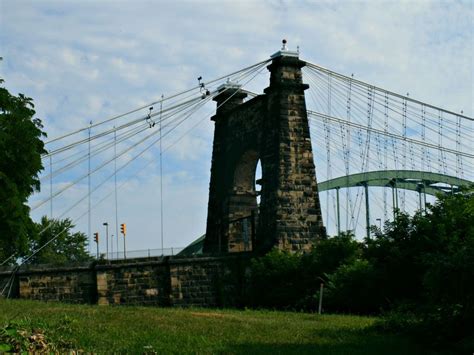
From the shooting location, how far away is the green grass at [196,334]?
43.9ft

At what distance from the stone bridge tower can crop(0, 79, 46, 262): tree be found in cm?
965

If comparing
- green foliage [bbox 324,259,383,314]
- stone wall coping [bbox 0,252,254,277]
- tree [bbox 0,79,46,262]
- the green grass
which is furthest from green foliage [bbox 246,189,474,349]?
tree [bbox 0,79,46,262]

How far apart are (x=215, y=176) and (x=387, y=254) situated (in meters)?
14.9

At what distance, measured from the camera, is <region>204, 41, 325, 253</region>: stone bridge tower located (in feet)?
102

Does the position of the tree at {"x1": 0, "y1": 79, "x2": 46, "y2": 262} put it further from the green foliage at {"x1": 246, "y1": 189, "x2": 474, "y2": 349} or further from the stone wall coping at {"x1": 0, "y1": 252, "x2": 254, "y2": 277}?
the green foliage at {"x1": 246, "y1": 189, "x2": 474, "y2": 349}

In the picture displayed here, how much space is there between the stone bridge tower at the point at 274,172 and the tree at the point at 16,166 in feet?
31.6

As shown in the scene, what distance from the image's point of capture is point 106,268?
29672 mm

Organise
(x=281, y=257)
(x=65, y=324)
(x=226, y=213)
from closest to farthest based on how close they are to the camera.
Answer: (x=65, y=324), (x=281, y=257), (x=226, y=213)

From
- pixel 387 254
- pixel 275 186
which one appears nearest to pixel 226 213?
pixel 275 186

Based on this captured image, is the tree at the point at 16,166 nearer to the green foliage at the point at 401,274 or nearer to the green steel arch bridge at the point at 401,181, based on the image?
the green foliage at the point at 401,274

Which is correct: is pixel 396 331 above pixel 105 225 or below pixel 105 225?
below

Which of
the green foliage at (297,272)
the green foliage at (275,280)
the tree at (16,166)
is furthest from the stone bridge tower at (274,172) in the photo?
the tree at (16,166)

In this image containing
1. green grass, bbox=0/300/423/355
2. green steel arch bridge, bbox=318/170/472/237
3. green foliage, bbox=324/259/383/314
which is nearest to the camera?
green grass, bbox=0/300/423/355

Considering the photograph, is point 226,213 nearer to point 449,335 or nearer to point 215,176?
point 215,176
